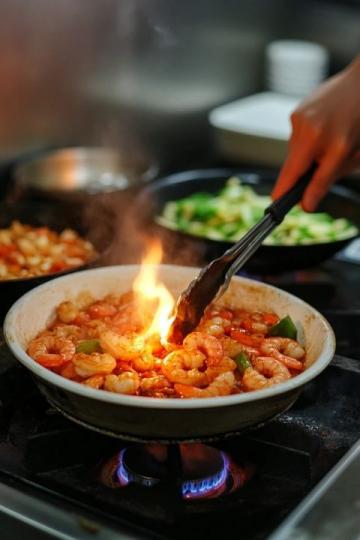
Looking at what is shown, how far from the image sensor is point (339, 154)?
1653mm

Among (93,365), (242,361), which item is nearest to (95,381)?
(93,365)

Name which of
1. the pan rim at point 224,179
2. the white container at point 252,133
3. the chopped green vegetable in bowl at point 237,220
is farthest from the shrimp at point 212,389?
the white container at point 252,133

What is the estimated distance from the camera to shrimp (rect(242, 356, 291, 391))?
4.12ft

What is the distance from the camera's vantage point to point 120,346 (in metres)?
1.30

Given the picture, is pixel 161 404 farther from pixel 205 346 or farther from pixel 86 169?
pixel 86 169

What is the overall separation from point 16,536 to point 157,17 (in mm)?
2034

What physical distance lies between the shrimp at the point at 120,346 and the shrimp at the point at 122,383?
67 mm

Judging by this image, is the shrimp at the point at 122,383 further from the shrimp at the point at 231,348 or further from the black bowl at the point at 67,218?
the black bowl at the point at 67,218

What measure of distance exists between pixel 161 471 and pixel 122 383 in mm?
221

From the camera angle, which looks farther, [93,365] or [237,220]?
[237,220]

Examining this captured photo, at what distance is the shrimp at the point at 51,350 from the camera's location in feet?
4.27

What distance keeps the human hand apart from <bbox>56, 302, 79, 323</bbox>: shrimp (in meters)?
0.52

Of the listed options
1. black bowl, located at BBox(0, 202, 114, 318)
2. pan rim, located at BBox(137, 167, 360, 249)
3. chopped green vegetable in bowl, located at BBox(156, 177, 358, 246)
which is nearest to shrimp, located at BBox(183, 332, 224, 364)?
pan rim, located at BBox(137, 167, 360, 249)

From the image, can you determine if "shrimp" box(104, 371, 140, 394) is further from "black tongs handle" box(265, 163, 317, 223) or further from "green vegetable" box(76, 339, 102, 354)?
"black tongs handle" box(265, 163, 317, 223)
